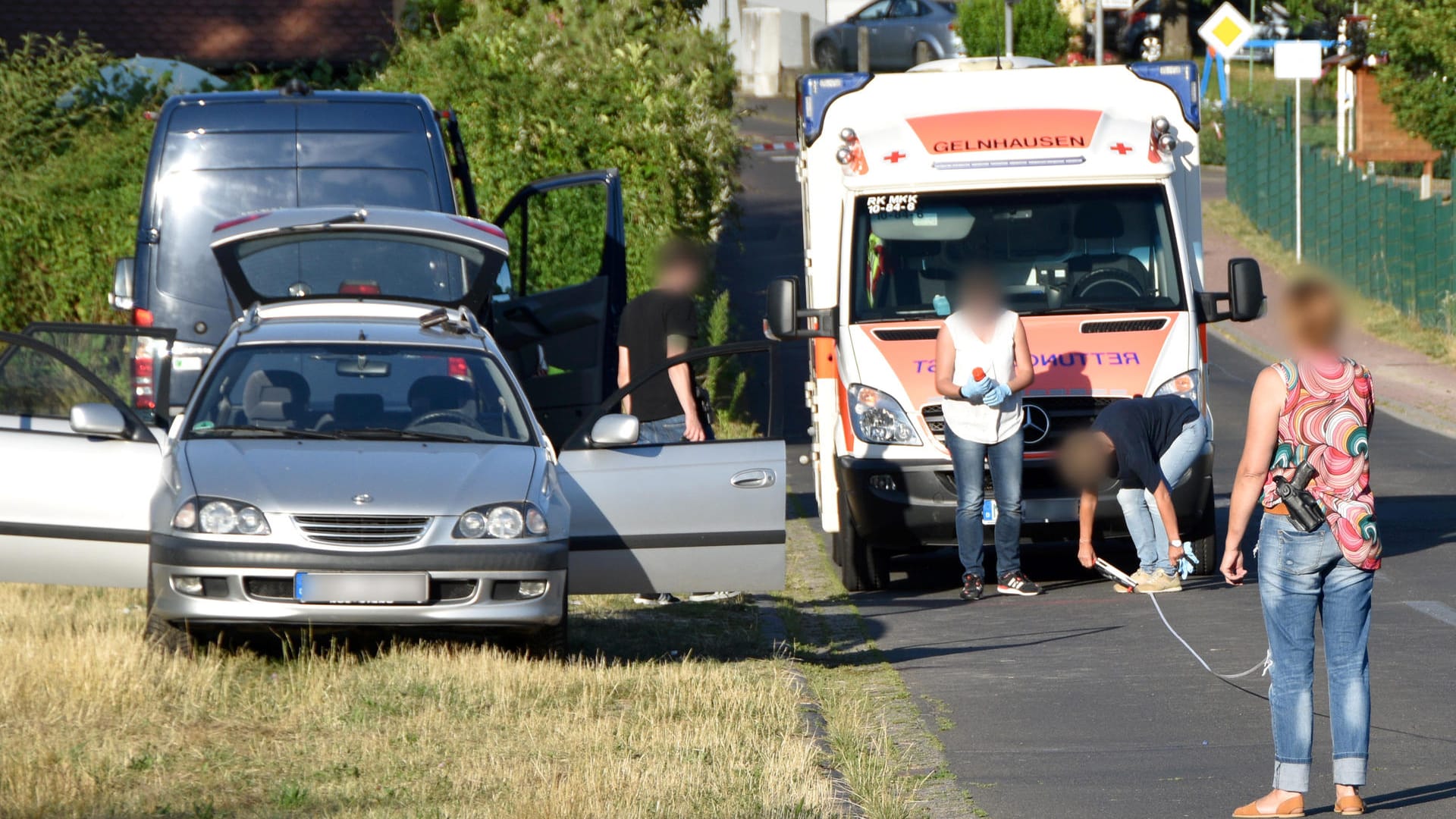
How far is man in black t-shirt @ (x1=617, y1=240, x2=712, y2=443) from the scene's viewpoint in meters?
11.0

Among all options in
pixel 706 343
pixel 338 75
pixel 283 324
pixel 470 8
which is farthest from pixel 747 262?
pixel 283 324

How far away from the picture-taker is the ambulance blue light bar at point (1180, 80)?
11.7 m

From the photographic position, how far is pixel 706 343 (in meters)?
18.0

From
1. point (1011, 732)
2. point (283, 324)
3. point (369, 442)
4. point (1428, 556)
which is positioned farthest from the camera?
point (1428, 556)

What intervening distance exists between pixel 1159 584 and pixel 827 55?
33736 mm

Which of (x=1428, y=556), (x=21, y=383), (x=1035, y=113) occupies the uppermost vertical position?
(x=1035, y=113)

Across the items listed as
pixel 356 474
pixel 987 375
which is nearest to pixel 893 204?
pixel 987 375

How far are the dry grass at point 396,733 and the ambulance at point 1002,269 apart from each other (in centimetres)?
206

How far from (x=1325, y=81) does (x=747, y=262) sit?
23772mm

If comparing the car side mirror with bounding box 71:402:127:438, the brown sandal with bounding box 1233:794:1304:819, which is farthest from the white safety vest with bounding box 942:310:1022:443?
the brown sandal with bounding box 1233:794:1304:819

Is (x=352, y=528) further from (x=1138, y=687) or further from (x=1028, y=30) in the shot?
(x=1028, y=30)

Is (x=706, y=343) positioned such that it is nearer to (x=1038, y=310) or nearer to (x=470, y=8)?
(x=470, y=8)

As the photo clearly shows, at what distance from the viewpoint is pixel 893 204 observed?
1130 centimetres

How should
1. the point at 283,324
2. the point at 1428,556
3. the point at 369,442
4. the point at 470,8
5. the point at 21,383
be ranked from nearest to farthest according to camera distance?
the point at 369,442
the point at 283,324
the point at 21,383
the point at 1428,556
the point at 470,8
